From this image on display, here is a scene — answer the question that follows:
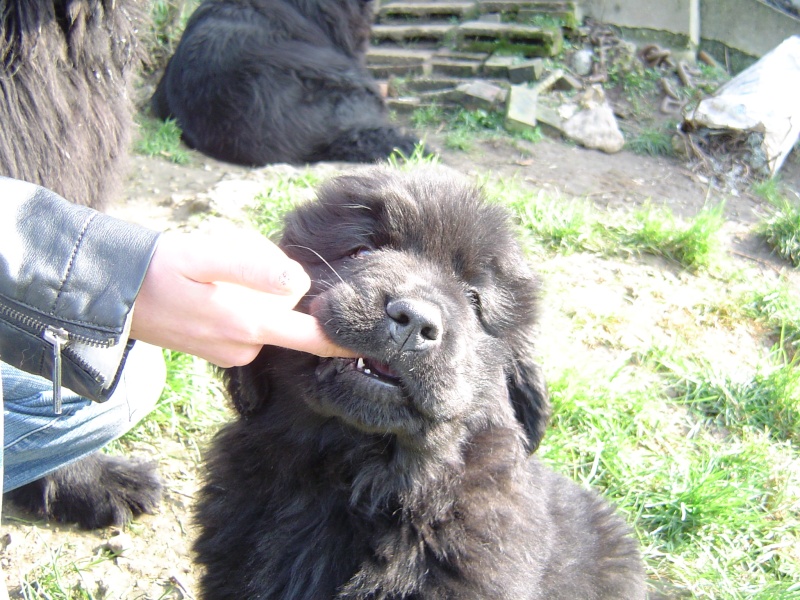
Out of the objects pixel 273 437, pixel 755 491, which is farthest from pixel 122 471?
pixel 755 491

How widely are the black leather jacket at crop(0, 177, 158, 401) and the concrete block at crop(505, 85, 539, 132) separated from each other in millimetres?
6332

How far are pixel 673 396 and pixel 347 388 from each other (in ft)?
7.51

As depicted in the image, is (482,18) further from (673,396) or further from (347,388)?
(347,388)

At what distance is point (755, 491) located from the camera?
118 inches

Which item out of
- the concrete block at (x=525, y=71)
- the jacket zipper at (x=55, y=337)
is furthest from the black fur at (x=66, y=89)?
the concrete block at (x=525, y=71)

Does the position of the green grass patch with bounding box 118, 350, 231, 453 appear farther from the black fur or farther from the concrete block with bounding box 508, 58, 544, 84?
the concrete block with bounding box 508, 58, 544, 84

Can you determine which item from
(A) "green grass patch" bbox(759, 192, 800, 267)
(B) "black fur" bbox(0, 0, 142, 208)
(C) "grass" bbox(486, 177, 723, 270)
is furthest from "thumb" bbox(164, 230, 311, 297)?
(A) "green grass patch" bbox(759, 192, 800, 267)

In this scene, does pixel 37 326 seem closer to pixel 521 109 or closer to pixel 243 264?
pixel 243 264

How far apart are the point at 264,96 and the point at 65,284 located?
526cm

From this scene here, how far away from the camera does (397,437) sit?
1.97m

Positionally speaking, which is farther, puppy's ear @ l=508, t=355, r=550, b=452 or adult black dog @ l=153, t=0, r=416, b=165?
adult black dog @ l=153, t=0, r=416, b=165

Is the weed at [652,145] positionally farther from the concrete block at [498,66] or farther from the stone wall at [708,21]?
the stone wall at [708,21]

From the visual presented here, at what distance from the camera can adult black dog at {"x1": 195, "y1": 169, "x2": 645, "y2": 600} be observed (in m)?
1.82

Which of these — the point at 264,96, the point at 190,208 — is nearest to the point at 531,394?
the point at 190,208
